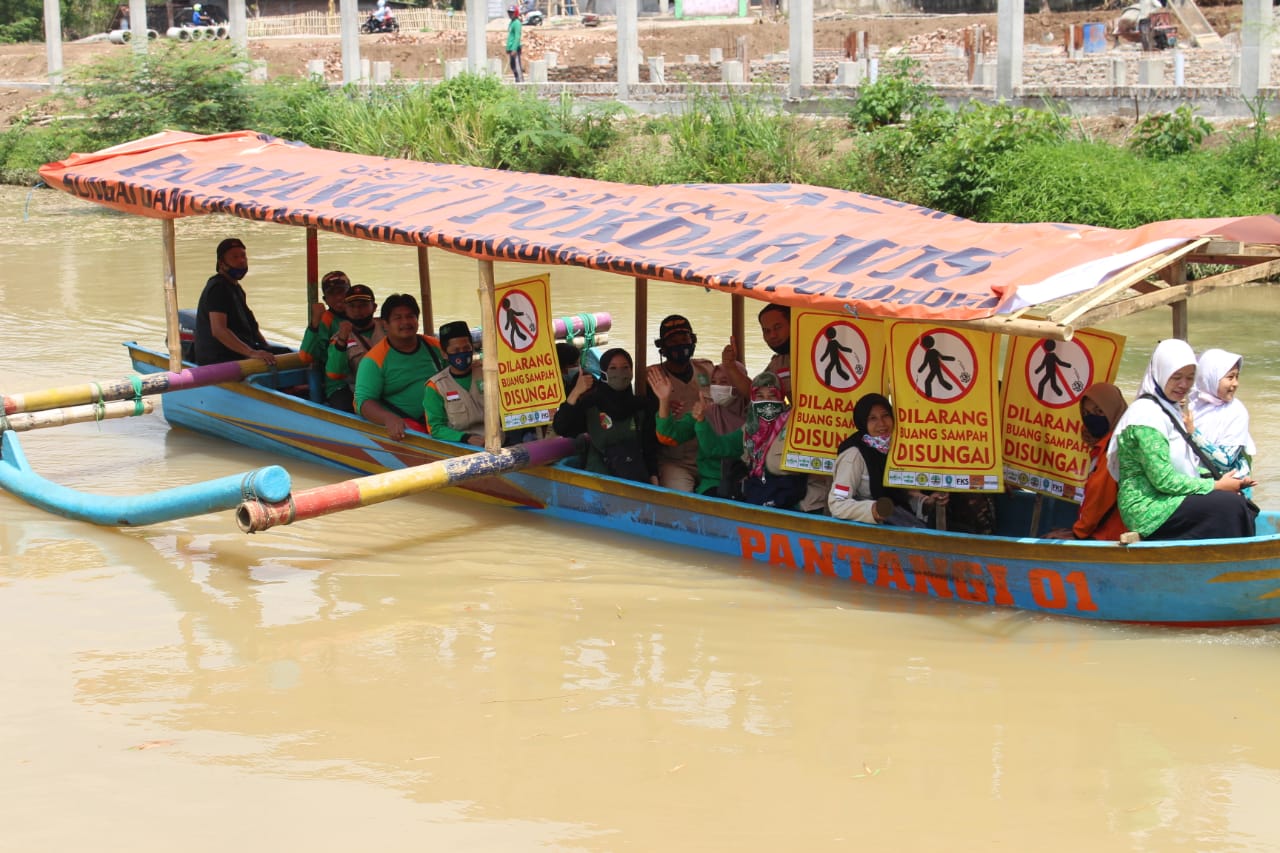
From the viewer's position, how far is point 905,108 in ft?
60.5

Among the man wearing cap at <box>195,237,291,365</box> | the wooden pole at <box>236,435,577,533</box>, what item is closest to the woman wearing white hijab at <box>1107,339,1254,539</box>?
the wooden pole at <box>236,435,577,533</box>

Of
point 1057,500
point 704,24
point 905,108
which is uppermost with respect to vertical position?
point 704,24

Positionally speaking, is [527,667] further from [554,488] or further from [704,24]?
[704,24]

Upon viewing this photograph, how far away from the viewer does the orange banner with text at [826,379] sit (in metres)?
6.68

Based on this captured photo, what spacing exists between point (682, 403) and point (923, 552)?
157 centimetres

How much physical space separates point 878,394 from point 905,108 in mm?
12577

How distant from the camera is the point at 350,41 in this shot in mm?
26094

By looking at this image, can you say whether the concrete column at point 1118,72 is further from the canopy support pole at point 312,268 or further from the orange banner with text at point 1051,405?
the orange banner with text at point 1051,405

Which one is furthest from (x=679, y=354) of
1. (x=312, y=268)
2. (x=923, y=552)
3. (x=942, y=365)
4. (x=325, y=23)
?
(x=325, y=23)

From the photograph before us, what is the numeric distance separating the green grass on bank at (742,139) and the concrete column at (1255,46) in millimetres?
354

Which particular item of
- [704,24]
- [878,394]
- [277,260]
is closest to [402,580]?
[878,394]

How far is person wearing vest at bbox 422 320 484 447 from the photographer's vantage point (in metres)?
8.08

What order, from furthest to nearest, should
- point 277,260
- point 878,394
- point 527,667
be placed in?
1. point 277,260
2. point 878,394
3. point 527,667

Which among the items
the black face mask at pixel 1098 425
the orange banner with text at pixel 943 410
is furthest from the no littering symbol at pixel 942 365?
the black face mask at pixel 1098 425
